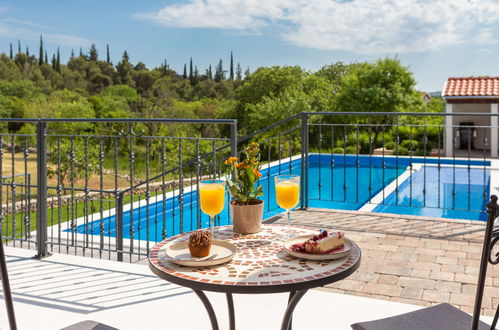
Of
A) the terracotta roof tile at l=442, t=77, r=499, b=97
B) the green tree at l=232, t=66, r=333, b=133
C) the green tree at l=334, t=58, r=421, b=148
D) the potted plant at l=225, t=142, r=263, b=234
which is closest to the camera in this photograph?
the potted plant at l=225, t=142, r=263, b=234

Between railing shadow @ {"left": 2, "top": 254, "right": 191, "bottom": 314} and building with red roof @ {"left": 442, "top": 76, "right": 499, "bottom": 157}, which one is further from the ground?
building with red roof @ {"left": 442, "top": 76, "right": 499, "bottom": 157}

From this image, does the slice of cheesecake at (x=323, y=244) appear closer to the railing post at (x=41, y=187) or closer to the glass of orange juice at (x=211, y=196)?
the glass of orange juice at (x=211, y=196)

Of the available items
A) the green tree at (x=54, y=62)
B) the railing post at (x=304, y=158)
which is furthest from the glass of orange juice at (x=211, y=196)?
the green tree at (x=54, y=62)

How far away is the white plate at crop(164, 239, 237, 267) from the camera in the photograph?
1370mm

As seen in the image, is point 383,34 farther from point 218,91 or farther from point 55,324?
point 55,324

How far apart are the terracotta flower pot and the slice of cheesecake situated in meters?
0.26

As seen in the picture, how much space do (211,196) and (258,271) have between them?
41cm

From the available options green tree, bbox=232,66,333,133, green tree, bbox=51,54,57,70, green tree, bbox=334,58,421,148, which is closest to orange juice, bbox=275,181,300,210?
green tree, bbox=334,58,421,148

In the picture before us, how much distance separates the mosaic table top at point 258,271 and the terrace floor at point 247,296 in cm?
102

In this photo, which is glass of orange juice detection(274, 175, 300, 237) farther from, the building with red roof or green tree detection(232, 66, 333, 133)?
green tree detection(232, 66, 333, 133)

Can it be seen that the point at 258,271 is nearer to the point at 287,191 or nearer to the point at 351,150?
the point at 287,191

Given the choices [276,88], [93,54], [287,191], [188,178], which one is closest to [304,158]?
[287,191]

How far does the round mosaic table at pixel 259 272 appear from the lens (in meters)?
1.25

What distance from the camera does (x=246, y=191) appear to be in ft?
5.49
